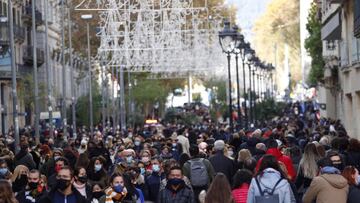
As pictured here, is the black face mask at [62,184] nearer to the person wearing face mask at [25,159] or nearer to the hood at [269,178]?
the hood at [269,178]

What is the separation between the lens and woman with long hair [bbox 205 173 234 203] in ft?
44.8

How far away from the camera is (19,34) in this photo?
70.2 meters

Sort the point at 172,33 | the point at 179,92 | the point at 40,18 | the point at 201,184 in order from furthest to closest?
the point at 179,92 < the point at 40,18 < the point at 172,33 < the point at 201,184

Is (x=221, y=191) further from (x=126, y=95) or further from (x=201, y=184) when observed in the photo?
(x=126, y=95)

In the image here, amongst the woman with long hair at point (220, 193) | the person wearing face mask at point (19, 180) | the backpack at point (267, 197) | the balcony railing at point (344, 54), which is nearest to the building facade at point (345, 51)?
the balcony railing at point (344, 54)

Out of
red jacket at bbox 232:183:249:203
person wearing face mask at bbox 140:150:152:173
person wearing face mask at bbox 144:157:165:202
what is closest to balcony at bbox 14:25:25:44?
person wearing face mask at bbox 140:150:152:173

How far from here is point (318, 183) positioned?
15102 millimetres

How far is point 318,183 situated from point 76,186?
2.78 meters

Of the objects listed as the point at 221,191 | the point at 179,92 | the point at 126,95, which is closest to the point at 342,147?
the point at 221,191

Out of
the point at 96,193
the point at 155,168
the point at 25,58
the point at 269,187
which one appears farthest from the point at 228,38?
the point at 25,58

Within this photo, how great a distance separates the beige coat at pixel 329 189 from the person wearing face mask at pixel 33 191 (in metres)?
3.06

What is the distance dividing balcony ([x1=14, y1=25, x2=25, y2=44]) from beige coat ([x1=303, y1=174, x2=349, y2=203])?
54319 millimetres

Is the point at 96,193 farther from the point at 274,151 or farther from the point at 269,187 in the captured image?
the point at 274,151

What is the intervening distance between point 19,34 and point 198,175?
171ft
